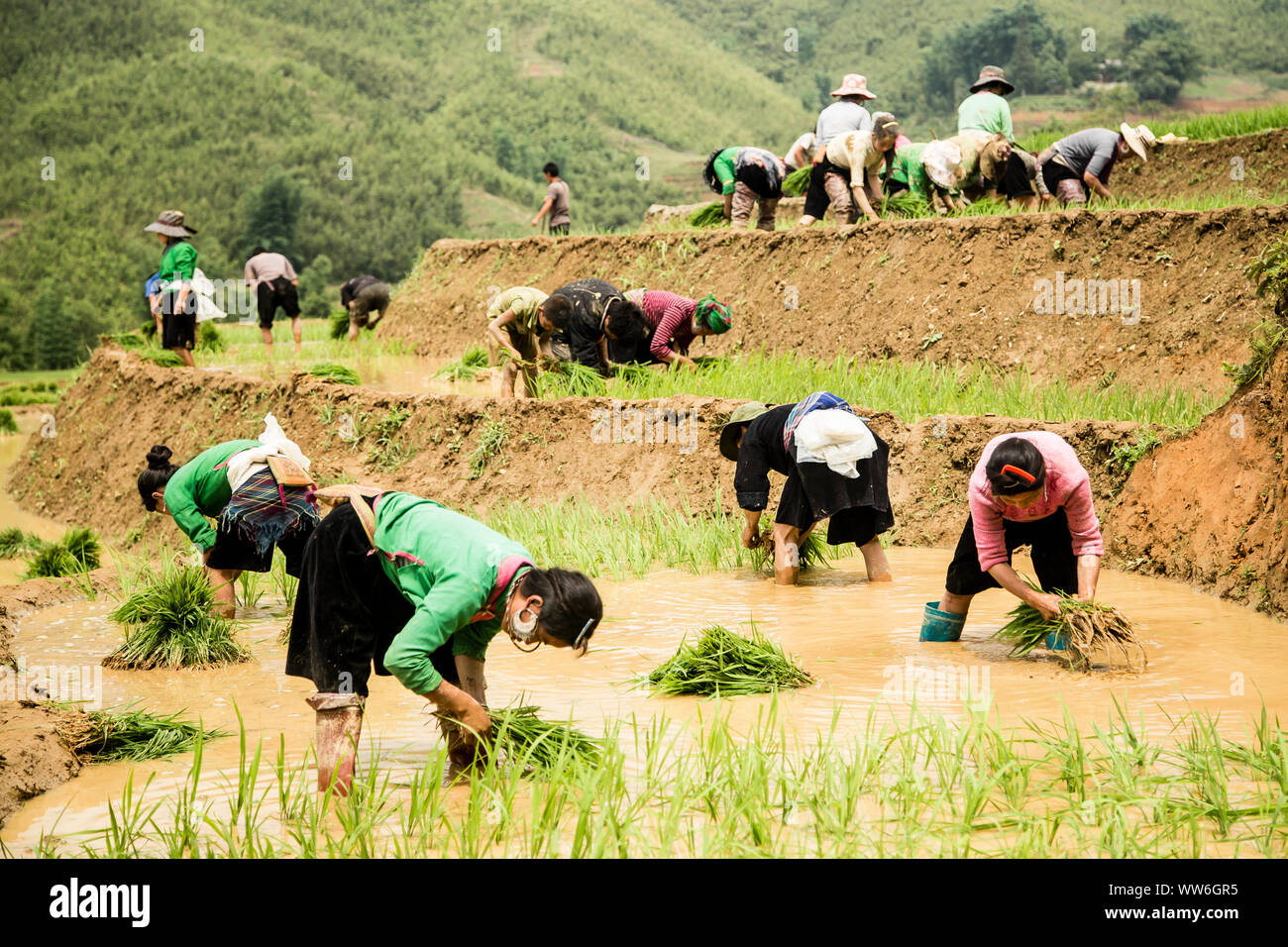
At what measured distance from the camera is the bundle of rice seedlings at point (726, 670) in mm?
4820

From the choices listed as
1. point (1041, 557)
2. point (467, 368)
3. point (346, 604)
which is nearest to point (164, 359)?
point (467, 368)

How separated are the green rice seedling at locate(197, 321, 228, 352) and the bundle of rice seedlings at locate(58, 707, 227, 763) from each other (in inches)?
465

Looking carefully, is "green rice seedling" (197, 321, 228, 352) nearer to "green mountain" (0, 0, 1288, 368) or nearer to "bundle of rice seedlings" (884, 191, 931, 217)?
"bundle of rice seedlings" (884, 191, 931, 217)

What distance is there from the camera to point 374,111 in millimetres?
61000

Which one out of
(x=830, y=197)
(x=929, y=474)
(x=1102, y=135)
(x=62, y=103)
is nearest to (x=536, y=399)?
(x=929, y=474)

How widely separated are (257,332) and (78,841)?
16.6m

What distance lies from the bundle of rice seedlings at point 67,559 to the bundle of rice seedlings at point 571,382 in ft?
12.0

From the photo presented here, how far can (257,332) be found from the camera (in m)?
19.4

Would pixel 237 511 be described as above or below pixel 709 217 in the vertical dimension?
below

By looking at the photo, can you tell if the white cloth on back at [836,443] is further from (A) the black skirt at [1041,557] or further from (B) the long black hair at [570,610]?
(B) the long black hair at [570,610]

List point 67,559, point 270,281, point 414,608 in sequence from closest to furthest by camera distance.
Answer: point 414,608 → point 67,559 → point 270,281

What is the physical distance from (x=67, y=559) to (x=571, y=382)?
3.90 metres

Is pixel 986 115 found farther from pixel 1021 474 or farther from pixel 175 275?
pixel 1021 474
